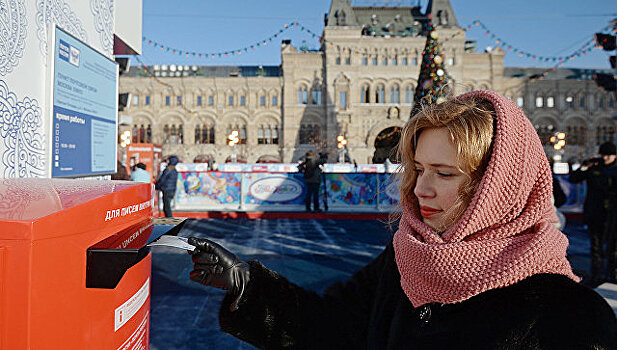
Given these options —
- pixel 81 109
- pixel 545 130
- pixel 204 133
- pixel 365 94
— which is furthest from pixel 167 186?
pixel 545 130

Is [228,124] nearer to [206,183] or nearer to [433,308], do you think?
[206,183]

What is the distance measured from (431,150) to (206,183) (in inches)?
390

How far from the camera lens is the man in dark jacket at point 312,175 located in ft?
32.8

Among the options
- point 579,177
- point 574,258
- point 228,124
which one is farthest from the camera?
point 228,124

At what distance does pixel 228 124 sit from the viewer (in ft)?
109

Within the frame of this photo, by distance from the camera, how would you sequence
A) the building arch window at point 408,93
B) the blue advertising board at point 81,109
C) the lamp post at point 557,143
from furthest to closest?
1. the building arch window at point 408,93
2. the lamp post at point 557,143
3. the blue advertising board at point 81,109

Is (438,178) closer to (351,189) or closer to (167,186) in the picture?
(167,186)

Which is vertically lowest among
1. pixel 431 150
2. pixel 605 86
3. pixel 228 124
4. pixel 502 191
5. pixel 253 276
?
pixel 253 276

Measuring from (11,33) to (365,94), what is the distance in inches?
1280

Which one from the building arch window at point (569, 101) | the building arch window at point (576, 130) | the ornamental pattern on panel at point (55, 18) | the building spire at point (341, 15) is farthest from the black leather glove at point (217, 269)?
the building arch window at point (569, 101)

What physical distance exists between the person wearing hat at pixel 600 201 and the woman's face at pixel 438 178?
4.57m

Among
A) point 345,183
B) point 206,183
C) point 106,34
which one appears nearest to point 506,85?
point 345,183

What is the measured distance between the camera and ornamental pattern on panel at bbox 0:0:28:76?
1.63m

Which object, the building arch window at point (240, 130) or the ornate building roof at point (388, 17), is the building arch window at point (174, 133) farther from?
the ornate building roof at point (388, 17)
